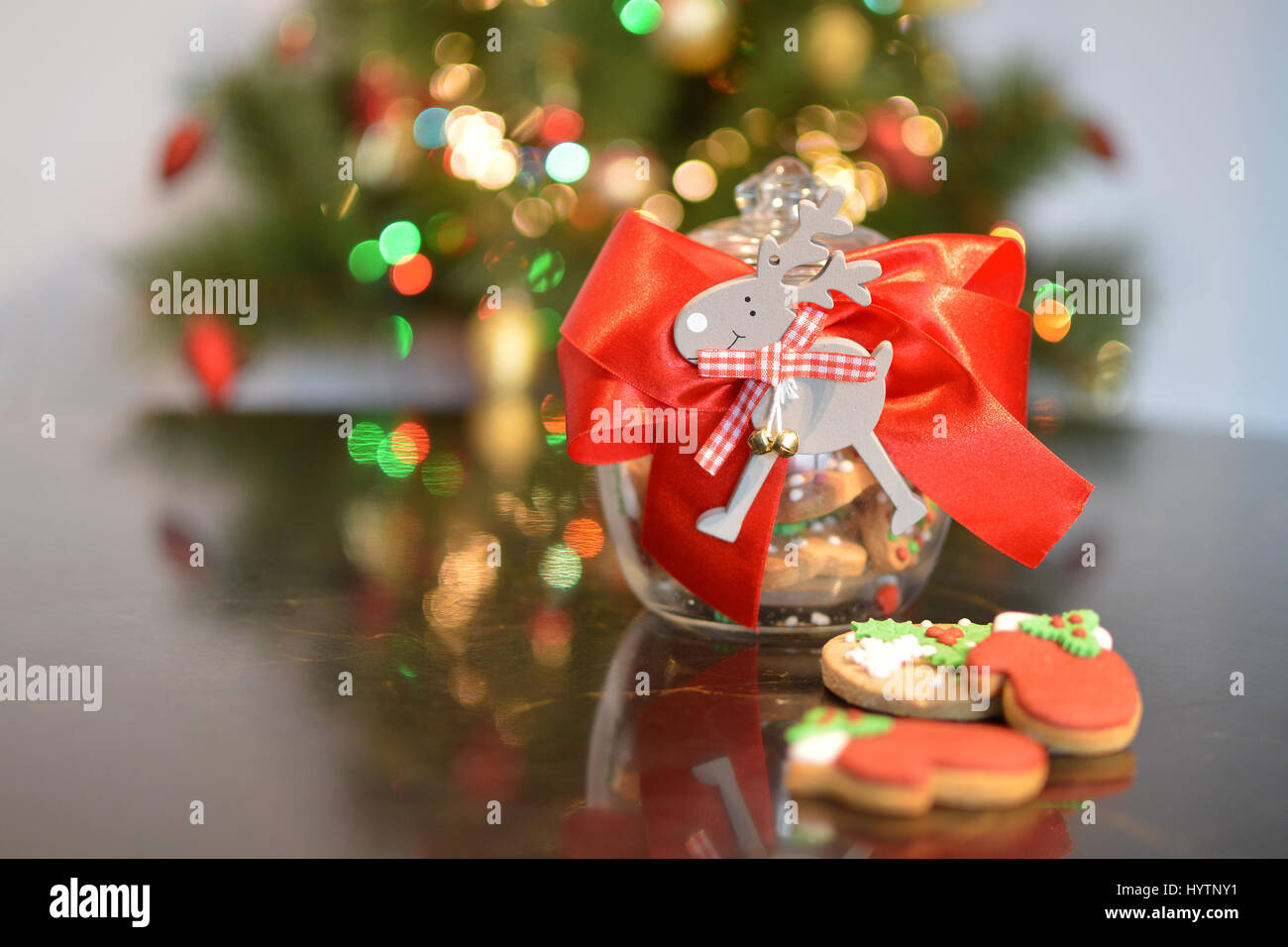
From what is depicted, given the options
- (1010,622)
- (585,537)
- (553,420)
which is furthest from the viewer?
(553,420)

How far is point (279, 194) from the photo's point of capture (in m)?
1.57

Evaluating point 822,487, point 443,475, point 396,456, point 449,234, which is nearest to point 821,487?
point 822,487

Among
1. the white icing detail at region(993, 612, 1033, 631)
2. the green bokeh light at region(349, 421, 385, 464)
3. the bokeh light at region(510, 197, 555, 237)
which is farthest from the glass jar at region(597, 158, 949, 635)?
the bokeh light at region(510, 197, 555, 237)

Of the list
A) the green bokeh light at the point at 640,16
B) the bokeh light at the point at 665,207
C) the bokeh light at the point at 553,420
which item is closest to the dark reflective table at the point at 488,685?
the bokeh light at the point at 553,420

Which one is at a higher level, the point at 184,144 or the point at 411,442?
the point at 184,144

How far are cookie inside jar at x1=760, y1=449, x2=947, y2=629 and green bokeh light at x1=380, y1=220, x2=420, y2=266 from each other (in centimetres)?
104

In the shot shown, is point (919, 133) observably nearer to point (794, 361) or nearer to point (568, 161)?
point (568, 161)

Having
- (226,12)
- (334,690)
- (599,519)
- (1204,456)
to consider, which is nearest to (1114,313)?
(1204,456)

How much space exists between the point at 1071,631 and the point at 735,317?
221mm

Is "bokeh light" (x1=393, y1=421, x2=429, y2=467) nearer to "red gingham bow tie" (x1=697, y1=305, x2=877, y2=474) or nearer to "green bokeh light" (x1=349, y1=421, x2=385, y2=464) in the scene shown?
"green bokeh light" (x1=349, y1=421, x2=385, y2=464)

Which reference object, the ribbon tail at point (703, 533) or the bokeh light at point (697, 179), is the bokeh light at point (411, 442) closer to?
the bokeh light at point (697, 179)

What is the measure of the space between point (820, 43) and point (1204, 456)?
0.67 meters

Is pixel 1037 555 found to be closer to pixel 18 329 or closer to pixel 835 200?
pixel 835 200

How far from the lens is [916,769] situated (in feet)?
1.37
